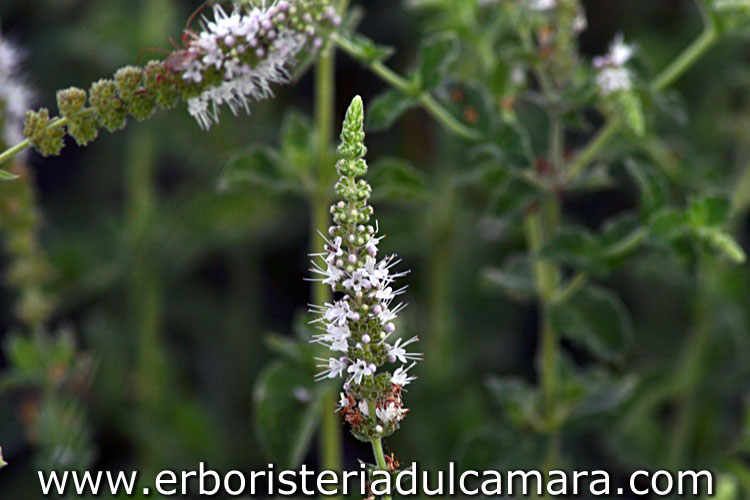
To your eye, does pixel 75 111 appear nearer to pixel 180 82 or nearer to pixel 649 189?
pixel 180 82

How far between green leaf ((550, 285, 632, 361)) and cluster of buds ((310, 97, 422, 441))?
658mm

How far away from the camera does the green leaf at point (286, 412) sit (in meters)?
1.46

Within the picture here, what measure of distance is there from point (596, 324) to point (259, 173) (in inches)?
23.5

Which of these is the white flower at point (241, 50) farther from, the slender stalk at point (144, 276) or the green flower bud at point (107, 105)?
the slender stalk at point (144, 276)

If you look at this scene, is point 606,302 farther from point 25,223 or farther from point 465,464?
point 25,223

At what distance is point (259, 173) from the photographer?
1.55m

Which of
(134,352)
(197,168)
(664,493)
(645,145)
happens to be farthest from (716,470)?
(197,168)

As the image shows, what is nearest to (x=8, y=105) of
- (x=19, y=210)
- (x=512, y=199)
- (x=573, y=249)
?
(x=19, y=210)

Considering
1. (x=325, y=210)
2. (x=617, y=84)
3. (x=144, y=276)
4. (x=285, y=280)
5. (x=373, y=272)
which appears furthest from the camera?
(x=285, y=280)

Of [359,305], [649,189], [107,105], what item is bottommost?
[359,305]

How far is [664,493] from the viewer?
64.7 inches

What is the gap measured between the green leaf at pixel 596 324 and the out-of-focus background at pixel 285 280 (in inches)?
7.3

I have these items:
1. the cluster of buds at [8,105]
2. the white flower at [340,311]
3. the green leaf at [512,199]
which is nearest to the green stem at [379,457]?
the white flower at [340,311]

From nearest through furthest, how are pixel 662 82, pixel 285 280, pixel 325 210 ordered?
pixel 662 82, pixel 325 210, pixel 285 280
